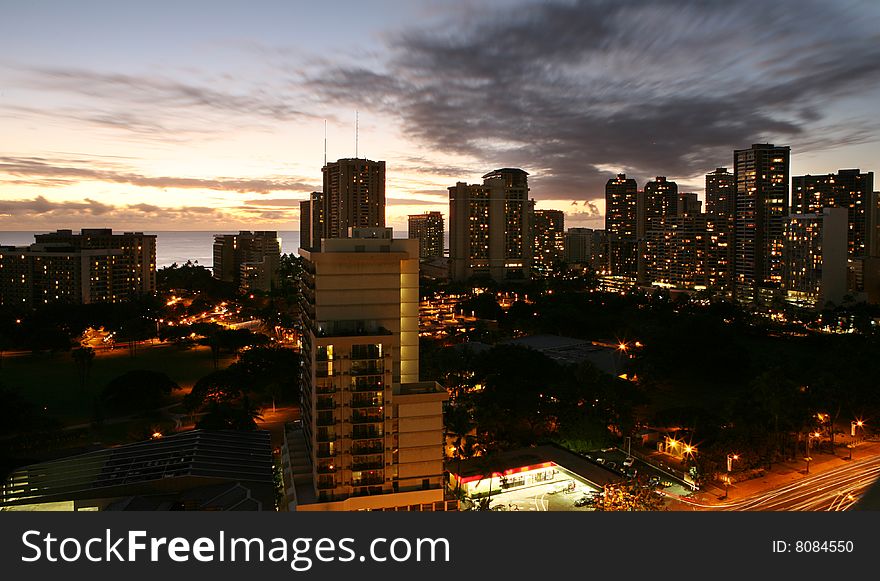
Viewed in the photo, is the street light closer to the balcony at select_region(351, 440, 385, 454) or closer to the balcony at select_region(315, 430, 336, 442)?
the balcony at select_region(351, 440, 385, 454)

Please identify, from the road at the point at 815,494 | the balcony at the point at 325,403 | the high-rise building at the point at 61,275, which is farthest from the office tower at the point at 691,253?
the balcony at the point at 325,403

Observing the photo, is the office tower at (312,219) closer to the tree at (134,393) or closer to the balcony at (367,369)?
the tree at (134,393)

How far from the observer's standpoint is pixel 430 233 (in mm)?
81688

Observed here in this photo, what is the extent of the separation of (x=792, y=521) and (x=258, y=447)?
10434 mm

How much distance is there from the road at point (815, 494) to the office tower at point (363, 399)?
17.1ft

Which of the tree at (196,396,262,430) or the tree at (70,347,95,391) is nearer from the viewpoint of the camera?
the tree at (196,396,262,430)

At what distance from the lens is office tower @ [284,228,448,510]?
358 inches

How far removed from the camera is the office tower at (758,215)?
41.8 metres

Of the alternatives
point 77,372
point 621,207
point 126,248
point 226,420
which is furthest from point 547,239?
point 226,420

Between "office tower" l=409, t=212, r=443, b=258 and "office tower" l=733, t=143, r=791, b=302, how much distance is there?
41142 millimetres

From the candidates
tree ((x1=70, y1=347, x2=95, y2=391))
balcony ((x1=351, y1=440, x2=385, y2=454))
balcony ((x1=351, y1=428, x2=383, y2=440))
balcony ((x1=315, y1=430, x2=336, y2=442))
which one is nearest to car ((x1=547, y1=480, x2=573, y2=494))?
balcony ((x1=351, y1=440, x2=385, y2=454))

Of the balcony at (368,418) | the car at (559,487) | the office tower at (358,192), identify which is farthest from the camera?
the office tower at (358,192)

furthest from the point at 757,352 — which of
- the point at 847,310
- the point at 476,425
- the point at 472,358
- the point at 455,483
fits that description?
the point at 455,483

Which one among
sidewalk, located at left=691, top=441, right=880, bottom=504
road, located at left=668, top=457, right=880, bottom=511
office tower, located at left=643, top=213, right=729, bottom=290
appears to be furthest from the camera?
office tower, located at left=643, top=213, right=729, bottom=290
